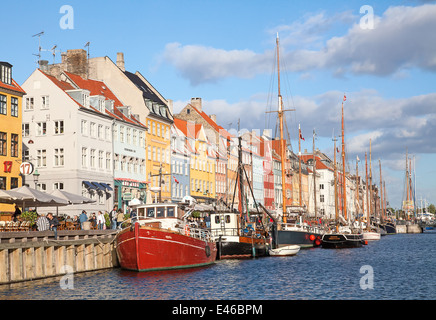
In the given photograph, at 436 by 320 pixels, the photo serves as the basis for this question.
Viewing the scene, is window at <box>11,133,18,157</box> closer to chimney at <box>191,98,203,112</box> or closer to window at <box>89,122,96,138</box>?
window at <box>89,122,96,138</box>

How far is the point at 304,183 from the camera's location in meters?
160

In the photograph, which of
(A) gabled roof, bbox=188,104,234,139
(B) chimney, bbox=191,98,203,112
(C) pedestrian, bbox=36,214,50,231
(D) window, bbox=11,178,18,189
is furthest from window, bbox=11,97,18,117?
(B) chimney, bbox=191,98,203,112

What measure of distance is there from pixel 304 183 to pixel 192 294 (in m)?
130

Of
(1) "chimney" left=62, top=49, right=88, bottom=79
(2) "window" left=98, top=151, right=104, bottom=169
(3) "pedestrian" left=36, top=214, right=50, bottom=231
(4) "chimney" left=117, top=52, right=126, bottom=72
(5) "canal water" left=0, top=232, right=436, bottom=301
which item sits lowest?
(5) "canal water" left=0, top=232, right=436, bottom=301

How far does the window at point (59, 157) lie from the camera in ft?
219

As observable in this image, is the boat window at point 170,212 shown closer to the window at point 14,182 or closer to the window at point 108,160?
the window at point 14,182

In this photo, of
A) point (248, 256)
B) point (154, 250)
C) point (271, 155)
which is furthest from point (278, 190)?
point (154, 250)

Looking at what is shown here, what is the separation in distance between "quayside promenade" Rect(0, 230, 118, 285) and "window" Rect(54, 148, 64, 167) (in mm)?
21524

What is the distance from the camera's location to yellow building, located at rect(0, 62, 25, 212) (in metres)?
55.5

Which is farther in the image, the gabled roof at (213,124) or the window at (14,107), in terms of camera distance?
the gabled roof at (213,124)

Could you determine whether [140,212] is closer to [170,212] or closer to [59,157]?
[170,212]

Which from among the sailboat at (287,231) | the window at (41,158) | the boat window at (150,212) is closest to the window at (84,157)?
the window at (41,158)

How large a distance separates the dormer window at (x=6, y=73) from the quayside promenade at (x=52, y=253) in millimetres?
17677
